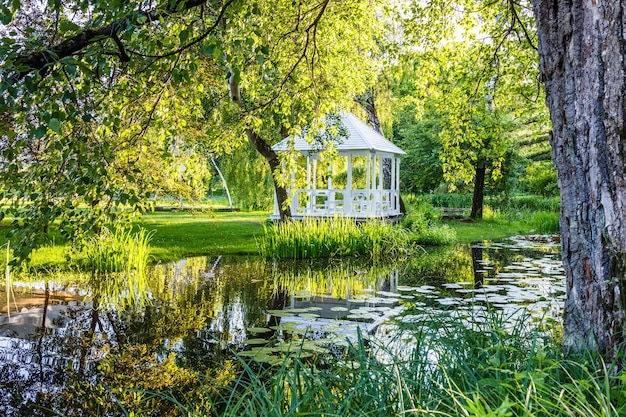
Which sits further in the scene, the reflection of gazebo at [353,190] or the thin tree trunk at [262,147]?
the reflection of gazebo at [353,190]

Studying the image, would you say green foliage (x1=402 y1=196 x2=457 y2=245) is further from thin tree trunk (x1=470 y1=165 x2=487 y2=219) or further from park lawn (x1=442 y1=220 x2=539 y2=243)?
thin tree trunk (x1=470 y1=165 x2=487 y2=219)

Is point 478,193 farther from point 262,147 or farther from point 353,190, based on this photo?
point 262,147

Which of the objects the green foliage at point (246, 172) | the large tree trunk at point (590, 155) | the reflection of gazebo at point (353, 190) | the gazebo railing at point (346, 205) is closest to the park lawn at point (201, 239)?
the green foliage at point (246, 172)

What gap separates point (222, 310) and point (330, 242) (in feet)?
18.1

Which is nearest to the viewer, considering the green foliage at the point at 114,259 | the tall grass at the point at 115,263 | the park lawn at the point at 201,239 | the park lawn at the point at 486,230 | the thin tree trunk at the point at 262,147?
the tall grass at the point at 115,263

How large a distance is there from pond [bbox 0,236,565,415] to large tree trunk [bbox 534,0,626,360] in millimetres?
518

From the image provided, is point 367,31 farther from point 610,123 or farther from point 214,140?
point 610,123

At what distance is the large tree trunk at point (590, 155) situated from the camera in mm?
2744

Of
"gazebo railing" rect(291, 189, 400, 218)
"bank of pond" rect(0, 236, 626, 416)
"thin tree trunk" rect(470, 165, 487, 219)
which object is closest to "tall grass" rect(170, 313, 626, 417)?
"bank of pond" rect(0, 236, 626, 416)

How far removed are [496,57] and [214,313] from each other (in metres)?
4.71

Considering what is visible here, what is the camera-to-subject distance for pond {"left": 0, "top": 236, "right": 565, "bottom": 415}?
4434 mm

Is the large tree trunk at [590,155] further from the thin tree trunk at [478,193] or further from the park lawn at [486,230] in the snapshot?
the thin tree trunk at [478,193]

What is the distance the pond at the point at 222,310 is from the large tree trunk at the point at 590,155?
1.70 ft

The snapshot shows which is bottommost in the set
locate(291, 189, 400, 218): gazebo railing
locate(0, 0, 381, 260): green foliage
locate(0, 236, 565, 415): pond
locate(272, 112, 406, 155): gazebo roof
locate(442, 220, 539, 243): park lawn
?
locate(0, 236, 565, 415): pond
